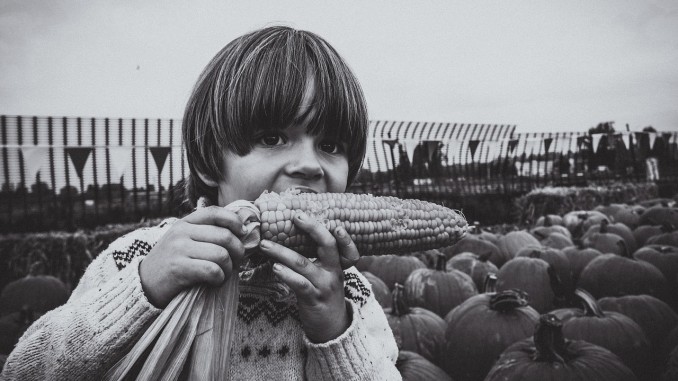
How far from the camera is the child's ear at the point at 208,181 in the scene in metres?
1.72

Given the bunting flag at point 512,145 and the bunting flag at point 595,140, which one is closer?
the bunting flag at point 595,140

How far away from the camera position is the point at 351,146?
5.86ft

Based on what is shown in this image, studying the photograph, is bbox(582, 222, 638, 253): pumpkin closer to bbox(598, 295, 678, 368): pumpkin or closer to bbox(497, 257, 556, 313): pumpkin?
bbox(497, 257, 556, 313): pumpkin

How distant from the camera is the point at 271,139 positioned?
154 centimetres

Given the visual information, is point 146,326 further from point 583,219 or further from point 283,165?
point 583,219

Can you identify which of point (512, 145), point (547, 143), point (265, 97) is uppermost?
point (547, 143)

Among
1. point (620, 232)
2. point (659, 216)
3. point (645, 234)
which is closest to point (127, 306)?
point (620, 232)

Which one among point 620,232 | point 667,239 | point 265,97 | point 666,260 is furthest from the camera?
point 620,232

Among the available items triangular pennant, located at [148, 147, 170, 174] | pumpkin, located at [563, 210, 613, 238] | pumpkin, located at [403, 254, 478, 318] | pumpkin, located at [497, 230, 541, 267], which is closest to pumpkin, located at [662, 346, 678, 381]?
pumpkin, located at [403, 254, 478, 318]

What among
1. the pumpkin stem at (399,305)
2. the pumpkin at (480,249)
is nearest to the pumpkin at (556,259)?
the pumpkin at (480,249)

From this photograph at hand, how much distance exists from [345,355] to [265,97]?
3.08 feet

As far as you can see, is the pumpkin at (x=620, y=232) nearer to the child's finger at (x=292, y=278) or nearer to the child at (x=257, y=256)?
the child at (x=257, y=256)

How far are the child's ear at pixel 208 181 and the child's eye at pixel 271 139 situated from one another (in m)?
0.33

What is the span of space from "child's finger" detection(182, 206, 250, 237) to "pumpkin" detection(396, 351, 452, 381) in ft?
6.33
